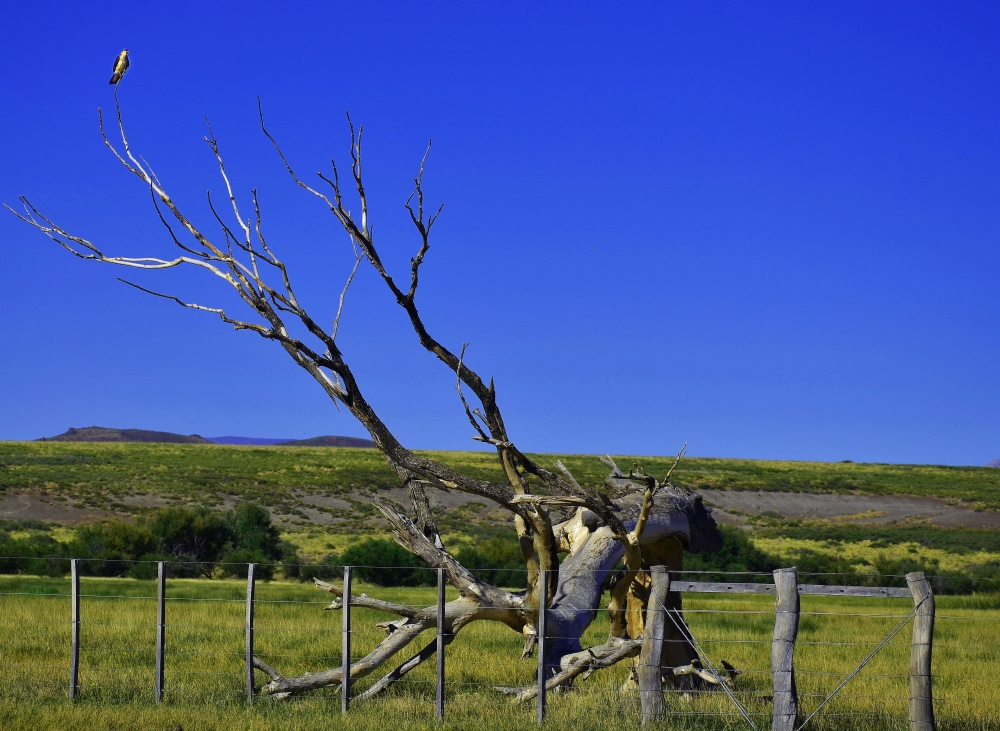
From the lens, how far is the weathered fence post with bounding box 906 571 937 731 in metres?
9.59

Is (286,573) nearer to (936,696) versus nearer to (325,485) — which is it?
(936,696)

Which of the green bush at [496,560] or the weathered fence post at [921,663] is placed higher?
the weathered fence post at [921,663]

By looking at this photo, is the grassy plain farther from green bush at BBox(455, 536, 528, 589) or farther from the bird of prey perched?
the bird of prey perched

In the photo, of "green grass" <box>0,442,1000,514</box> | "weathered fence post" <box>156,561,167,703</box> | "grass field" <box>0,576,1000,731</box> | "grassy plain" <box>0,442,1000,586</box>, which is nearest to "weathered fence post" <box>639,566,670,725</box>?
"grass field" <box>0,576,1000,731</box>

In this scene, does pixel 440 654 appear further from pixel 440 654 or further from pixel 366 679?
pixel 366 679

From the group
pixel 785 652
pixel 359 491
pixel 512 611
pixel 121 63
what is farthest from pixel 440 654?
pixel 359 491

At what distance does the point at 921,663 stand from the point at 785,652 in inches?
44.8

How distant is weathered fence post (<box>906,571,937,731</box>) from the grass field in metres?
0.55

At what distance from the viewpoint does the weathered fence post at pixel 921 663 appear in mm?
9594

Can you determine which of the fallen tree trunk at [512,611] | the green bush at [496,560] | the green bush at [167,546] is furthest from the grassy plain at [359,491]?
the fallen tree trunk at [512,611]

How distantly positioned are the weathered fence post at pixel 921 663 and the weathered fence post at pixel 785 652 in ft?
3.22

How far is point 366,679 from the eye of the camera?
13.6m

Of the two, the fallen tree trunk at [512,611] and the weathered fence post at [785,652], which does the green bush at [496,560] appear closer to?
the fallen tree trunk at [512,611]

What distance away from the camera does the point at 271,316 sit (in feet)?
38.4
